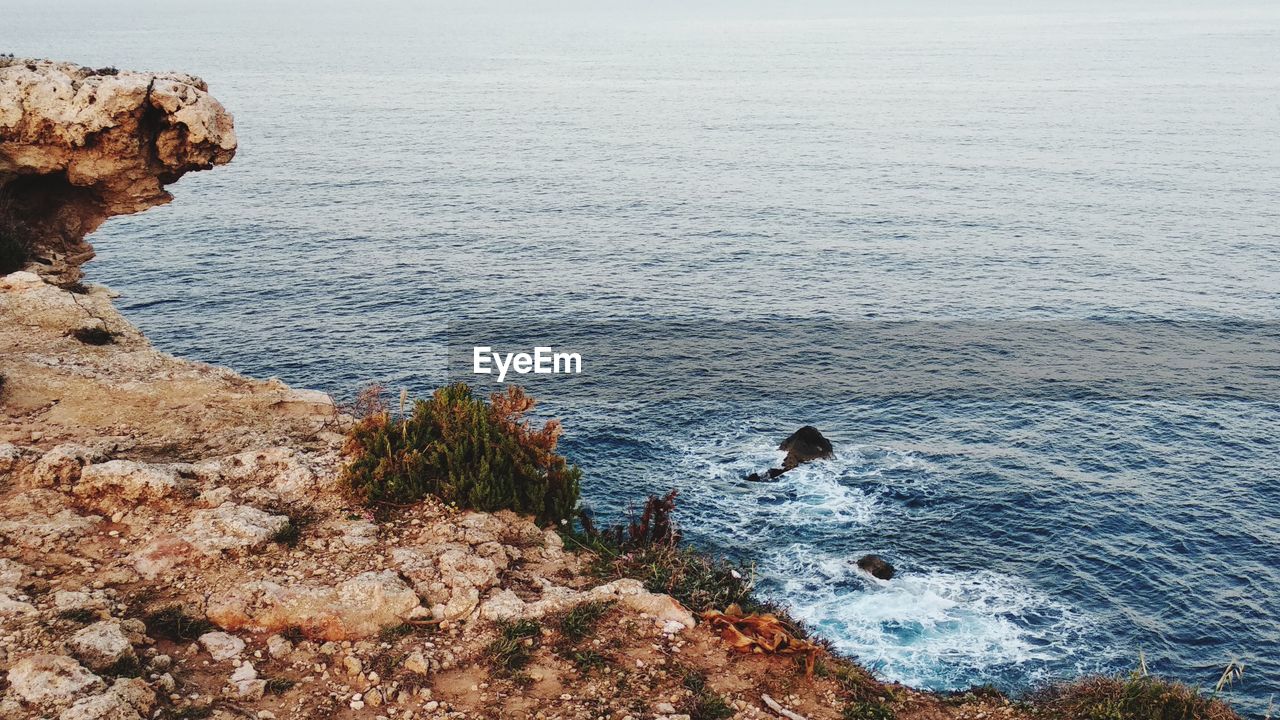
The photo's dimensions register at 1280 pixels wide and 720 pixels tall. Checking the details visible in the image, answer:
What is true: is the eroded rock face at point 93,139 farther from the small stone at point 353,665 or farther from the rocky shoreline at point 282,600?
the small stone at point 353,665

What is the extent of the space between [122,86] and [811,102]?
137911mm

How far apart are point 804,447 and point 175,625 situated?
3390cm

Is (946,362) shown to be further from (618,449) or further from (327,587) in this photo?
(327,587)

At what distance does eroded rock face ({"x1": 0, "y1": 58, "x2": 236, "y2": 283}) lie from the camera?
32.6m

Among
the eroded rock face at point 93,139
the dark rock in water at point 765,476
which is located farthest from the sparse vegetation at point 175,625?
the dark rock in water at point 765,476

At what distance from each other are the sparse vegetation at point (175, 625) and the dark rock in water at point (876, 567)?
2643 centimetres

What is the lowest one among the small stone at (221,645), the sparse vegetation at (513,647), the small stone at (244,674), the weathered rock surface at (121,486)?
the sparse vegetation at (513,647)

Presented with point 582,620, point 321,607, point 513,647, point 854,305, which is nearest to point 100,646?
point 321,607

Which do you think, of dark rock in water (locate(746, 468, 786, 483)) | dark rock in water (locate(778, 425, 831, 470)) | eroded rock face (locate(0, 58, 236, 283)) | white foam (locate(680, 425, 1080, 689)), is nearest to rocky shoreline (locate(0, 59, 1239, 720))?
eroded rock face (locate(0, 58, 236, 283))

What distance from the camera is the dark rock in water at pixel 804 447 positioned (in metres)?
44.9

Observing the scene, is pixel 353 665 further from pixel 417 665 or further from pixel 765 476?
pixel 765 476

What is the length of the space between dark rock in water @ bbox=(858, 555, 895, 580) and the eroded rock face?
92.0ft

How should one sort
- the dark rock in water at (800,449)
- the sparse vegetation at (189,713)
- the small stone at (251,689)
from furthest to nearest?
the dark rock in water at (800,449), the small stone at (251,689), the sparse vegetation at (189,713)

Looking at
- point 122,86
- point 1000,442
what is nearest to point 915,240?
point 1000,442
